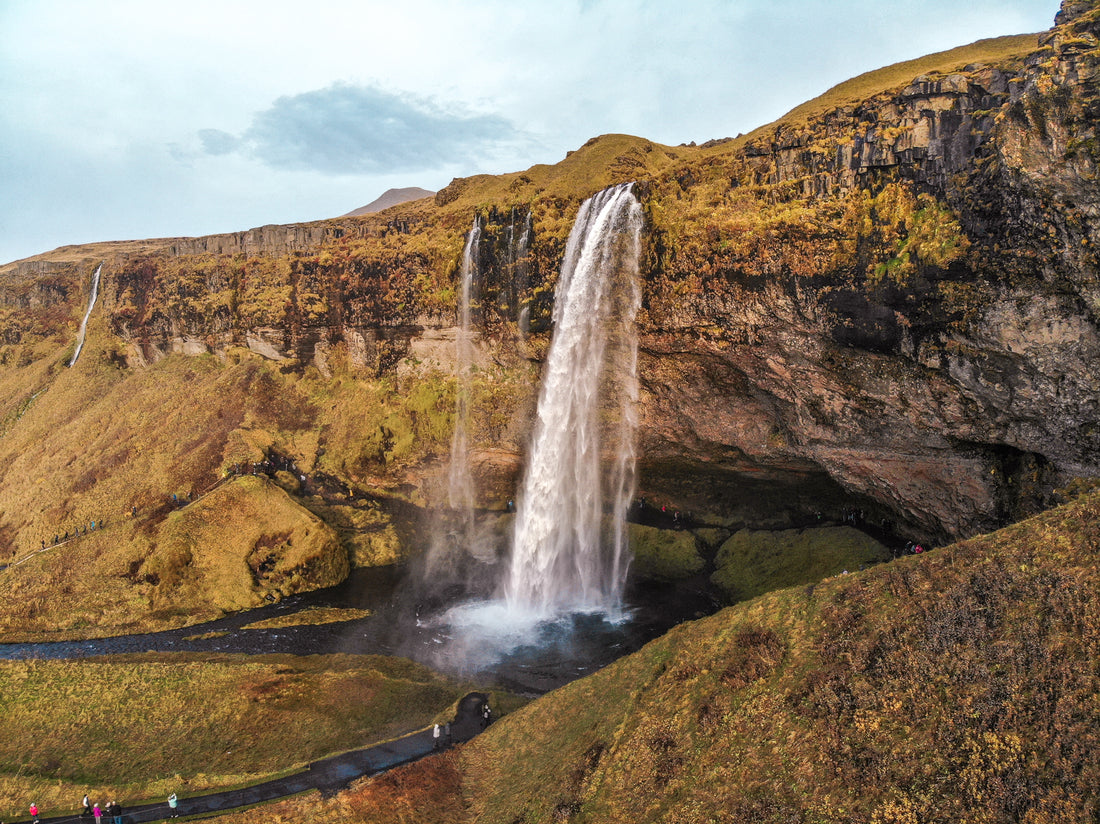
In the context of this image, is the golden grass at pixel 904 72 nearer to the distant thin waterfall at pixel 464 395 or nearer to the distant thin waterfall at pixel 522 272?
the distant thin waterfall at pixel 522 272

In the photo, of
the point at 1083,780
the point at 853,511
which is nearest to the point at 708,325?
the point at 853,511

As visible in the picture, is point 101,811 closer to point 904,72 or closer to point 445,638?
point 445,638

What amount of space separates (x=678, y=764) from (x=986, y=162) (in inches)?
893

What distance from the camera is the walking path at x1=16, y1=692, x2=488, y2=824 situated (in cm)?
1983

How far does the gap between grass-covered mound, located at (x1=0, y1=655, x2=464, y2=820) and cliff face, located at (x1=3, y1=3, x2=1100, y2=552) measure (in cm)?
1874

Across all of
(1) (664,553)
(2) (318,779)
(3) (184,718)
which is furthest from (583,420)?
(3) (184,718)

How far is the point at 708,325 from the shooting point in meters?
32.2

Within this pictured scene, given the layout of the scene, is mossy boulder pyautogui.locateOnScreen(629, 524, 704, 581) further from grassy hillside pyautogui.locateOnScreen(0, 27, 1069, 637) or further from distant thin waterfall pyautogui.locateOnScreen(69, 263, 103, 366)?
distant thin waterfall pyautogui.locateOnScreen(69, 263, 103, 366)

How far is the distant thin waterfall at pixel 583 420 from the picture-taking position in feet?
113

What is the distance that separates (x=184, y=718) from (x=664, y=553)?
27.5 metres

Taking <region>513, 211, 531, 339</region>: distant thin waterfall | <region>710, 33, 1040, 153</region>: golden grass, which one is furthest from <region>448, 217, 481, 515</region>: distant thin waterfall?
<region>710, 33, 1040, 153</region>: golden grass

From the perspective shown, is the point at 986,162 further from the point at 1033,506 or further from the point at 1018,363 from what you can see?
the point at 1033,506

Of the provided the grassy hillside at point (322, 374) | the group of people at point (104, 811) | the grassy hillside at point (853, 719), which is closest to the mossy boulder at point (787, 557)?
the grassy hillside at point (322, 374)

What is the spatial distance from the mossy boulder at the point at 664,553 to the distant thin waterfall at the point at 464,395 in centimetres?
1226
